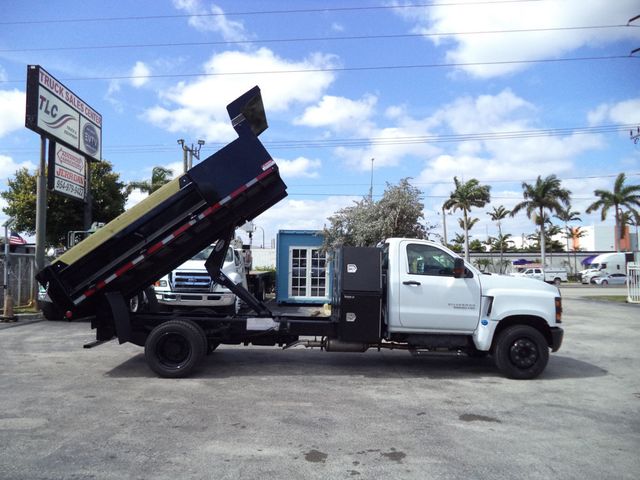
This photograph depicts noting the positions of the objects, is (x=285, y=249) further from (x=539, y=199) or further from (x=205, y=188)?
(x=539, y=199)

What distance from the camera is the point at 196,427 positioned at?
5.43 m

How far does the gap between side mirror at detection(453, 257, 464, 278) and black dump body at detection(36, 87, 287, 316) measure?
305cm

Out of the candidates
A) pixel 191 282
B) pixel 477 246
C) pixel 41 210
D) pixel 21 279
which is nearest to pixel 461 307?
pixel 191 282

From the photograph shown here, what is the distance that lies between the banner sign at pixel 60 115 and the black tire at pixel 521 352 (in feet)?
47.7

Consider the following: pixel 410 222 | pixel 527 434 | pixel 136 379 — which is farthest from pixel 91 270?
pixel 410 222

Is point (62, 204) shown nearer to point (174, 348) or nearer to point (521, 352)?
point (174, 348)

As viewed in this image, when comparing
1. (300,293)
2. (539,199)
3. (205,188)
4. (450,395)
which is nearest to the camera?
(450,395)

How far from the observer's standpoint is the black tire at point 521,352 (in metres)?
7.75

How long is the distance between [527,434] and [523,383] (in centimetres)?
243

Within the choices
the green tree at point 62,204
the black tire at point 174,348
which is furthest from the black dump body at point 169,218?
the green tree at point 62,204

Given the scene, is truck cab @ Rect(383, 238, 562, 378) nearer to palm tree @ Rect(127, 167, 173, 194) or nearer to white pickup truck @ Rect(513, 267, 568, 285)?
palm tree @ Rect(127, 167, 173, 194)

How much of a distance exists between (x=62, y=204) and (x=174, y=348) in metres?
17.7

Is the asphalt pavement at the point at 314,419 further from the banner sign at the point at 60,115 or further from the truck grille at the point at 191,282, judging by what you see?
the banner sign at the point at 60,115

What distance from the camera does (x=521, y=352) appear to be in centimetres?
780
